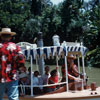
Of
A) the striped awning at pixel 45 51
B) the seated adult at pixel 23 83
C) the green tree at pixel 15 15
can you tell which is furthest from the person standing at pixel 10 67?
the green tree at pixel 15 15

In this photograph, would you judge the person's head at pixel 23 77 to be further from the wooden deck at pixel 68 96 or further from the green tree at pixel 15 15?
the green tree at pixel 15 15

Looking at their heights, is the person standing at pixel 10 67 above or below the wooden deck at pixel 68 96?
above

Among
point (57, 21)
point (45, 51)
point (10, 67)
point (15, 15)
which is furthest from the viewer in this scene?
point (15, 15)

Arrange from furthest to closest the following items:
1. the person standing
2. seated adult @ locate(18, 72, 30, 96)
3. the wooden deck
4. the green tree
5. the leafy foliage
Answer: the green tree
the leafy foliage
seated adult @ locate(18, 72, 30, 96)
the wooden deck
the person standing

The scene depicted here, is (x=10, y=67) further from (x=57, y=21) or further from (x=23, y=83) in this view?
(x=57, y=21)

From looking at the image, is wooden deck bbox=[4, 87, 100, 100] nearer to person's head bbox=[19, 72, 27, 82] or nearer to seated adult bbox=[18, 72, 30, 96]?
seated adult bbox=[18, 72, 30, 96]

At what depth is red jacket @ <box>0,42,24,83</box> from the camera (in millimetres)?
3467

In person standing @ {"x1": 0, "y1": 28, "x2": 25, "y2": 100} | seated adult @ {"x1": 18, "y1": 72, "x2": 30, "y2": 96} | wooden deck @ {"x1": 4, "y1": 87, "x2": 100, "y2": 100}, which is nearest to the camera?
person standing @ {"x1": 0, "y1": 28, "x2": 25, "y2": 100}

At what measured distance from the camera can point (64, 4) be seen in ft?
102

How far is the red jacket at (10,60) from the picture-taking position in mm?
3467

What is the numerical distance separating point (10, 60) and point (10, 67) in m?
0.09

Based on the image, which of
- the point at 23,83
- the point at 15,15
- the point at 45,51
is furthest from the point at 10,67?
the point at 15,15

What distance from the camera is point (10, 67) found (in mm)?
3484

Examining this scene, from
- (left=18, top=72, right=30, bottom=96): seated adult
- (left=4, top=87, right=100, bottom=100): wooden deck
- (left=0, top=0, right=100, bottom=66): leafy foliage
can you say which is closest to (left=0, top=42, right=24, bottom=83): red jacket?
(left=4, top=87, right=100, bottom=100): wooden deck
